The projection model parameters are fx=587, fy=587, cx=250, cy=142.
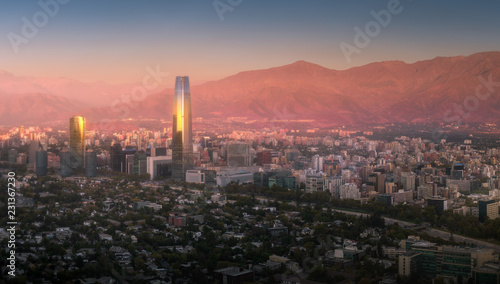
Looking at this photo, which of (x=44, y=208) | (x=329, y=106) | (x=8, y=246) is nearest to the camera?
(x=8, y=246)

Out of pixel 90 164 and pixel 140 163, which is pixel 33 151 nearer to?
pixel 90 164

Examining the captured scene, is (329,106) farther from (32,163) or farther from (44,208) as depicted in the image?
(44,208)

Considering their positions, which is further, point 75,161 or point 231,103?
point 231,103

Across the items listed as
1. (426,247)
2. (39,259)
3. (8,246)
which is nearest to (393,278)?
(426,247)

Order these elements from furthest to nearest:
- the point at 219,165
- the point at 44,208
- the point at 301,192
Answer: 1. the point at 219,165
2. the point at 301,192
3. the point at 44,208

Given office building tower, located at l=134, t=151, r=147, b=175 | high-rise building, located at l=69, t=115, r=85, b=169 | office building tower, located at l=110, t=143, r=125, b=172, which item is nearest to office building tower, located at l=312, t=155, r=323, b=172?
office building tower, located at l=134, t=151, r=147, b=175

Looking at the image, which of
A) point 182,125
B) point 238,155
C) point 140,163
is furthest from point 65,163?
point 238,155

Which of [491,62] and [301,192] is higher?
[491,62]
